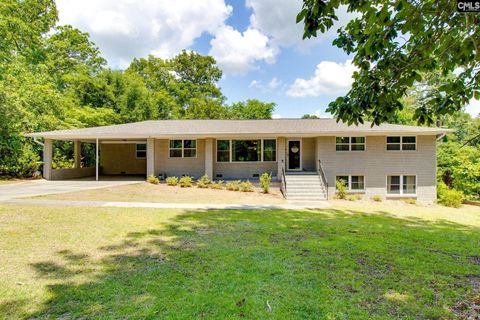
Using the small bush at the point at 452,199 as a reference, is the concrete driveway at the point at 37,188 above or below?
above

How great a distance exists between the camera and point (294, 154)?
709 inches

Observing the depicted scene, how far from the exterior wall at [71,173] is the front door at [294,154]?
14.8 meters

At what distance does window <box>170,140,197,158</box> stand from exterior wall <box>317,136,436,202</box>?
797 cm

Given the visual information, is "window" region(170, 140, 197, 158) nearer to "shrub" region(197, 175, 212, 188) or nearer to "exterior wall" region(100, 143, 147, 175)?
"shrub" region(197, 175, 212, 188)

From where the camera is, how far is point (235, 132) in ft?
53.6

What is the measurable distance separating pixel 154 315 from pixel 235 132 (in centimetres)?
1354

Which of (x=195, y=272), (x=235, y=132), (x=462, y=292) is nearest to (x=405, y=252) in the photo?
(x=462, y=292)

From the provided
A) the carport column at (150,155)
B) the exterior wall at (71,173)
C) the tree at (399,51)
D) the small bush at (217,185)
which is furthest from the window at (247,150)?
the tree at (399,51)

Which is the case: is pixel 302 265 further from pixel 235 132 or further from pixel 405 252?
pixel 235 132

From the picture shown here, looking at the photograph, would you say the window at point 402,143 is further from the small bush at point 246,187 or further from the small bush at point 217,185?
the small bush at point 217,185

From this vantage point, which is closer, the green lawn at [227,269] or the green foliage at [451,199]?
the green lawn at [227,269]

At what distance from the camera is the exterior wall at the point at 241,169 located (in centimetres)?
1819

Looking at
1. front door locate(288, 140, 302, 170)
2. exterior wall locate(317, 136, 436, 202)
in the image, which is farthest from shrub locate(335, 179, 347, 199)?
front door locate(288, 140, 302, 170)

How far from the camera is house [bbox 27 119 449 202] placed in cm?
1600
